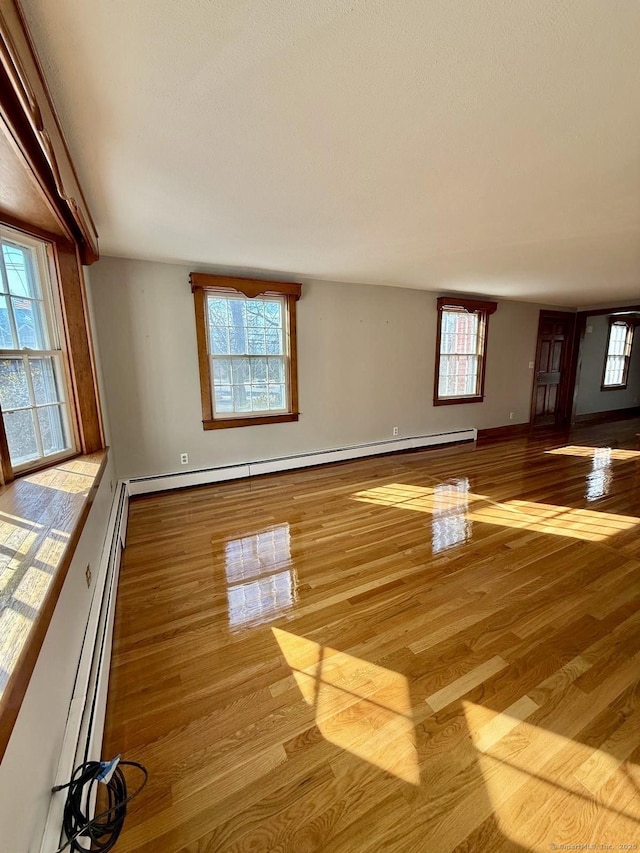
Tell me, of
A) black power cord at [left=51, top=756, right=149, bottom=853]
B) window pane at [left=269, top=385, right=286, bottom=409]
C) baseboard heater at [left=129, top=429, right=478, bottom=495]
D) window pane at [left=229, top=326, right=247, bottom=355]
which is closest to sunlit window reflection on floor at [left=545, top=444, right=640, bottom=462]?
baseboard heater at [left=129, top=429, right=478, bottom=495]

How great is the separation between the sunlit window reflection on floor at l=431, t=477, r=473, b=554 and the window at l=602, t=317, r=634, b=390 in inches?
246

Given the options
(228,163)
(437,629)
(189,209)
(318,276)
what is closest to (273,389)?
(318,276)

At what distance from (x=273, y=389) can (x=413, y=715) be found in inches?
134

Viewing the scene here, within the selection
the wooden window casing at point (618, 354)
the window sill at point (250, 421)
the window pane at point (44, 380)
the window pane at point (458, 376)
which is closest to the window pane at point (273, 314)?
the window sill at point (250, 421)

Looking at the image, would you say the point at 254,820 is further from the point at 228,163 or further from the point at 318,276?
the point at 318,276

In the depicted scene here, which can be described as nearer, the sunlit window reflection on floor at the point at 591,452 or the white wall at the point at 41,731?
the white wall at the point at 41,731

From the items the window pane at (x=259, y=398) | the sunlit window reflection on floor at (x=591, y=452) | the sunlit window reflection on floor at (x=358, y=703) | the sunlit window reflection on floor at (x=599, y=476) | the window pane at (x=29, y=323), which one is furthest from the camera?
the sunlit window reflection on floor at (x=591, y=452)

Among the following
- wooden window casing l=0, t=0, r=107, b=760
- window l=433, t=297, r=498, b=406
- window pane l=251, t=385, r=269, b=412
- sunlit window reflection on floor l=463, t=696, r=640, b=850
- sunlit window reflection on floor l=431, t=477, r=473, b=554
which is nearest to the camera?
wooden window casing l=0, t=0, r=107, b=760

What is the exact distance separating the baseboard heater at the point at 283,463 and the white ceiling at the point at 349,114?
2.31 meters

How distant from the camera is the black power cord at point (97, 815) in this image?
0.96 meters

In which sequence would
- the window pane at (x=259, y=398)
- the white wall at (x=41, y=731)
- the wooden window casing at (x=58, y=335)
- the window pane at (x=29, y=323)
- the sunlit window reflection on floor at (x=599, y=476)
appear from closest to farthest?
the white wall at (x=41, y=731) < the wooden window casing at (x=58, y=335) < the window pane at (x=29, y=323) < the sunlit window reflection on floor at (x=599, y=476) < the window pane at (x=259, y=398)

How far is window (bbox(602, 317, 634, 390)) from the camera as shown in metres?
7.58

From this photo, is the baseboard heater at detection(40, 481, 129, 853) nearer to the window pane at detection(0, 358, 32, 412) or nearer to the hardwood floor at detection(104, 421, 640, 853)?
the hardwood floor at detection(104, 421, 640, 853)

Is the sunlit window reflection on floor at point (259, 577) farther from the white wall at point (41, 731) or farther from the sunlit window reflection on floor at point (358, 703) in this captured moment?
the white wall at point (41, 731)
